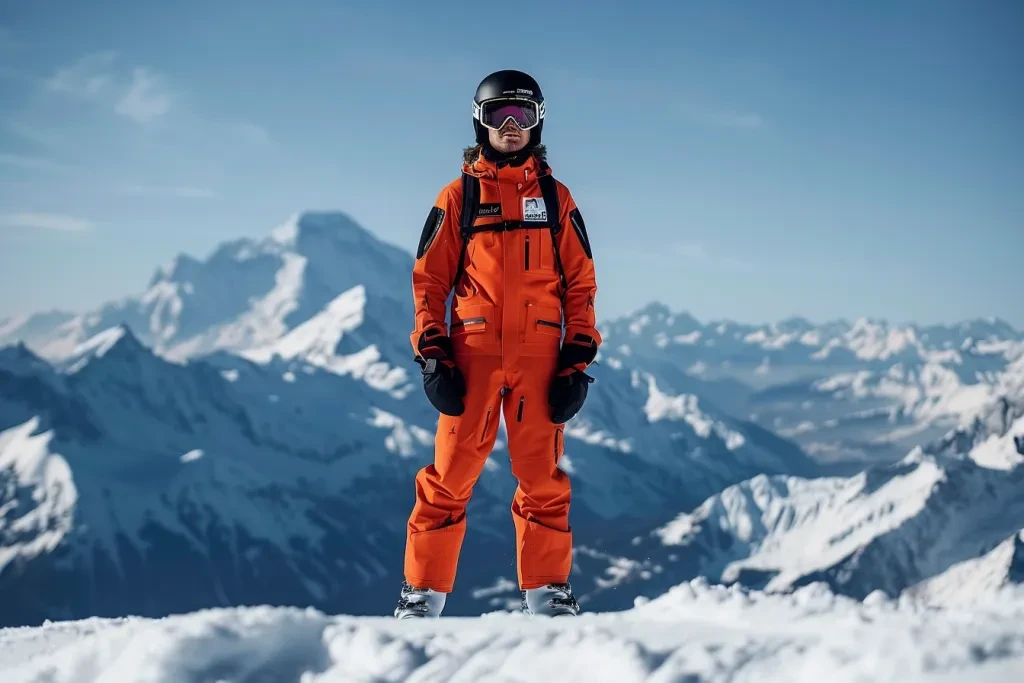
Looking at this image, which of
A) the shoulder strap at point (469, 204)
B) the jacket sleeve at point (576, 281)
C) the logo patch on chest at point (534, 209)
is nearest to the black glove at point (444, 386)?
the jacket sleeve at point (576, 281)

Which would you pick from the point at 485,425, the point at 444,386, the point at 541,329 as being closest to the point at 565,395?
the point at 541,329

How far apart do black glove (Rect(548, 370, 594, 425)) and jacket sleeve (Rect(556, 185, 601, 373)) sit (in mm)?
214

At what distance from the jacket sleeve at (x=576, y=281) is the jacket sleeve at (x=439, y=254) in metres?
1.03

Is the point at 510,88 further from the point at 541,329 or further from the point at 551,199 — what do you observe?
the point at 541,329

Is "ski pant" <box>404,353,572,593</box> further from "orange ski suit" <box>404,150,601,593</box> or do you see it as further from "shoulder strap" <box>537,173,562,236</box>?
"shoulder strap" <box>537,173,562,236</box>

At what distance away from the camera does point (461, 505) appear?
7738 millimetres

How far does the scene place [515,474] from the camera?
7582 mm

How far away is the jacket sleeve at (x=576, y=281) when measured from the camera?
26.1 ft

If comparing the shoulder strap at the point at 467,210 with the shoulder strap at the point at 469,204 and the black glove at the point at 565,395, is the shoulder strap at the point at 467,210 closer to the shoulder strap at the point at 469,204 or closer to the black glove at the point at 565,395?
the shoulder strap at the point at 469,204

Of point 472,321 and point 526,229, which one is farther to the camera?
point 526,229

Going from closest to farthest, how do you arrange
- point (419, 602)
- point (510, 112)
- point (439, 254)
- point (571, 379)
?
point (419, 602) → point (571, 379) → point (439, 254) → point (510, 112)

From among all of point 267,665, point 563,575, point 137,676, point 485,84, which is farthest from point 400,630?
point 485,84

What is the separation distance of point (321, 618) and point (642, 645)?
202 cm

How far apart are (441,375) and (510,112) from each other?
2709 millimetres
